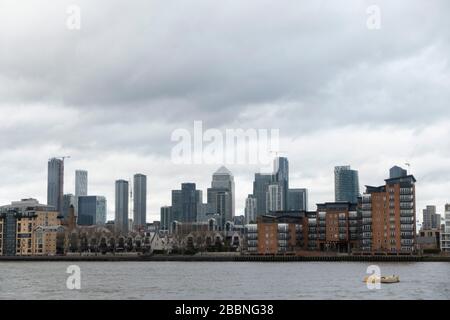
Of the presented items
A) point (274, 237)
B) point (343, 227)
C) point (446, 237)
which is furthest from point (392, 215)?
point (274, 237)

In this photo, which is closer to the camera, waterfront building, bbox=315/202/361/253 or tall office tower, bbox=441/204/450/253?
tall office tower, bbox=441/204/450/253

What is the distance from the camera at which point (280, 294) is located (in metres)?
72.1

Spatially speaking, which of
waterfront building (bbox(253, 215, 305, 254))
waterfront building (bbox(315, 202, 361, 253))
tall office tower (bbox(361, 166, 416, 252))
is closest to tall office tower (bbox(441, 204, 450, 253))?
tall office tower (bbox(361, 166, 416, 252))

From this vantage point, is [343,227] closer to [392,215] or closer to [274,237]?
[274,237]

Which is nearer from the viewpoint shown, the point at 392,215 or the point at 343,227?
the point at 392,215

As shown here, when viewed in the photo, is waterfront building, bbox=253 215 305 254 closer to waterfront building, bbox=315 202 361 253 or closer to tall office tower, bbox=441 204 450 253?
waterfront building, bbox=315 202 361 253

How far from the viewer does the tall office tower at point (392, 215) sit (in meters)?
174

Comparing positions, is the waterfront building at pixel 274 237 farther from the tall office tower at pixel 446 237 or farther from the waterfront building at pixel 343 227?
the tall office tower at pixel 446 237

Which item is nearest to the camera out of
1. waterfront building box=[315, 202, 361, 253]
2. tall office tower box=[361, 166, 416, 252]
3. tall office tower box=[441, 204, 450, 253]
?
tall office tower box=[361, 166, 416, 252]

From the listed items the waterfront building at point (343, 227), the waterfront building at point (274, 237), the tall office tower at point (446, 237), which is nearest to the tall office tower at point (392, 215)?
the waterfront building at point (343, 227)

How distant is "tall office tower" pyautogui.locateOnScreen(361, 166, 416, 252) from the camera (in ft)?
571

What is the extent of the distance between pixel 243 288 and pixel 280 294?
9283 mm

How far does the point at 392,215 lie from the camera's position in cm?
17612
